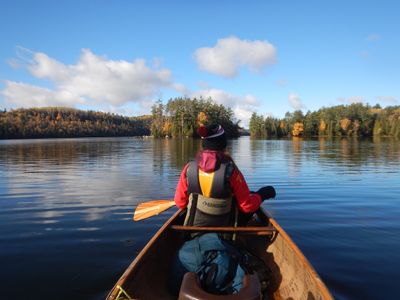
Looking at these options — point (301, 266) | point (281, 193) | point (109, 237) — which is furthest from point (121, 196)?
point (301, 266)

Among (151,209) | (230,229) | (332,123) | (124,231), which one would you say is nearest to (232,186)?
(230,229)

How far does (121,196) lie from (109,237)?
5142 mm

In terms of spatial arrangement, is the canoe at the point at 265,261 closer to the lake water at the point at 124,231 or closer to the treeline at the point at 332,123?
the lake water at the point at 124,231

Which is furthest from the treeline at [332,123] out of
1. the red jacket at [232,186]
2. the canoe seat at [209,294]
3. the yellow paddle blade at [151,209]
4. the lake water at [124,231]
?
the canoe seat at [209,294]

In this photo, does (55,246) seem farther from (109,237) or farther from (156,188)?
(156,188)

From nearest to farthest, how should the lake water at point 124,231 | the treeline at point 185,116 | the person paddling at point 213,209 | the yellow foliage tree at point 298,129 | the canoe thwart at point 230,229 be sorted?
the person paddling at point 213,209, the canoe thwart at point 230,229, the lake water at point 124,231, the treeline at point 185,116, the yellow foliage tree at point 298,129

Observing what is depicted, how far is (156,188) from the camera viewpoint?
14984 millimetres

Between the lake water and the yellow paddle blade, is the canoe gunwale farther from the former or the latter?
the yellow paddle blade

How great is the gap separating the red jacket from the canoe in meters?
0.49

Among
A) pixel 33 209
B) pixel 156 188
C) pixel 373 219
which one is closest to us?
pixel 373 219

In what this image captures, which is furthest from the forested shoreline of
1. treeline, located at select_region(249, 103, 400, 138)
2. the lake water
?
the lake water

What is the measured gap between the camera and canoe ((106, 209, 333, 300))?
3848 millimetres

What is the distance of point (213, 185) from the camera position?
4.58 m

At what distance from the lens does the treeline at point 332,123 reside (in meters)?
130
